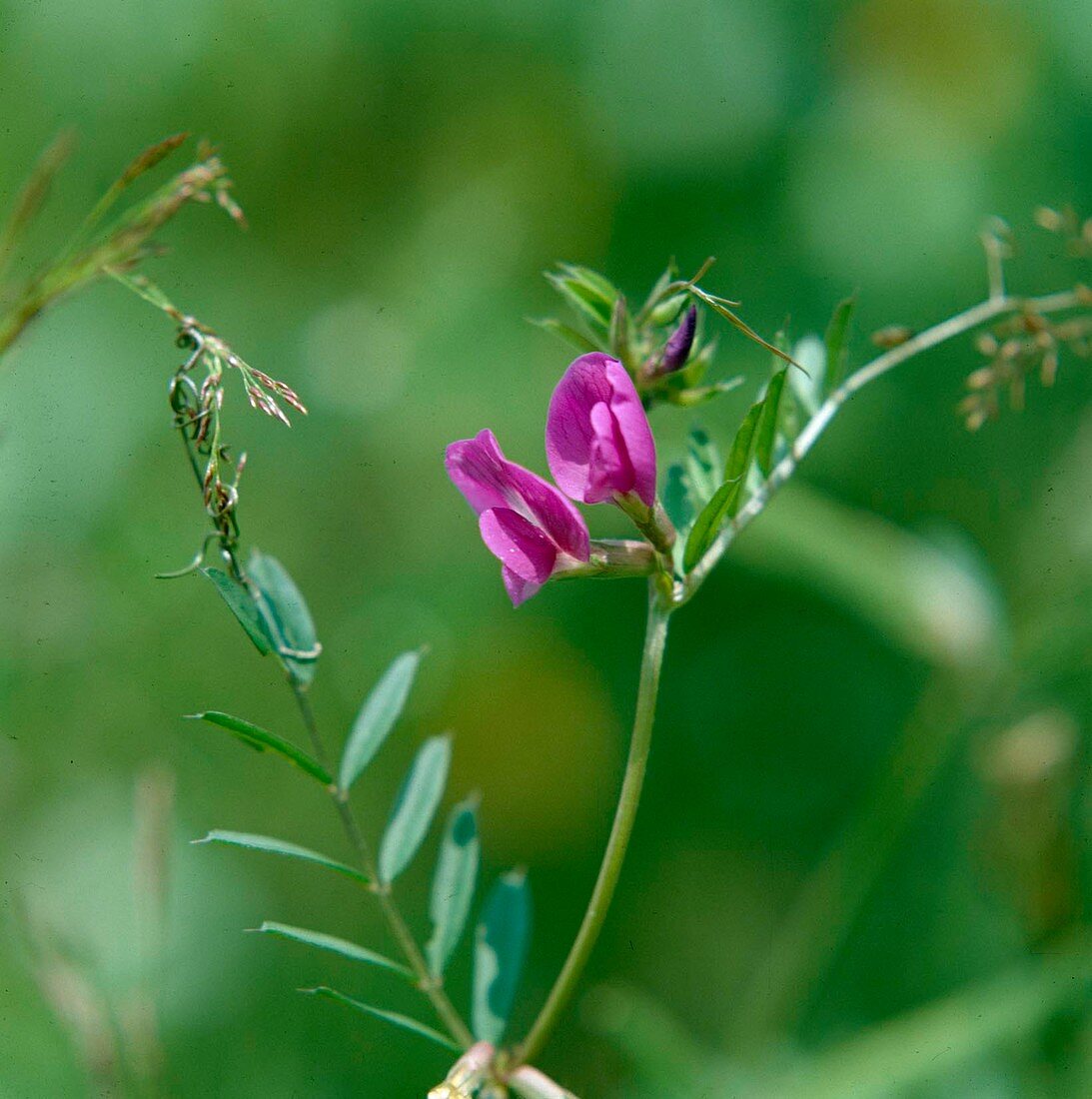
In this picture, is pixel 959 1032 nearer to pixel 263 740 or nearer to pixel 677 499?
pixel 677 499

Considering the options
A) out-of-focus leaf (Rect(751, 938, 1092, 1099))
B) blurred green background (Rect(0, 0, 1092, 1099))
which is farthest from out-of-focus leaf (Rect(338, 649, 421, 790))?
blurred green background (Rect(0, 0, 1092, 1099))

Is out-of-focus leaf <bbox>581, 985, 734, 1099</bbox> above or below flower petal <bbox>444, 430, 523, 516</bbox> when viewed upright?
below

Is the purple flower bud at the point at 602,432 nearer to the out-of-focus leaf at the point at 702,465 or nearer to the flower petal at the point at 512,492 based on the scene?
the flower petal at the point at 512,492

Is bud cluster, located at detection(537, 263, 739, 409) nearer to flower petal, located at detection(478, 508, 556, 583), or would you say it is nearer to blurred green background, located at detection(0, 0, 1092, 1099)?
flower petal, located at detection(478, 508, 556, 583)

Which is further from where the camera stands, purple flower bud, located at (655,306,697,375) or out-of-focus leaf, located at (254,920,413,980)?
purple flower bud, located at (655,306,697,375)

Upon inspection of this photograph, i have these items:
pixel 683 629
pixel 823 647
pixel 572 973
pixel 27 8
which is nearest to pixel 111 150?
Result: pixel 27 8

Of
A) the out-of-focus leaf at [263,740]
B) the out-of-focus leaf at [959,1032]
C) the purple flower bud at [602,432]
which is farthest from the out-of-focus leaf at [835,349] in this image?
the out-of-focus leaf at [959,1032]
